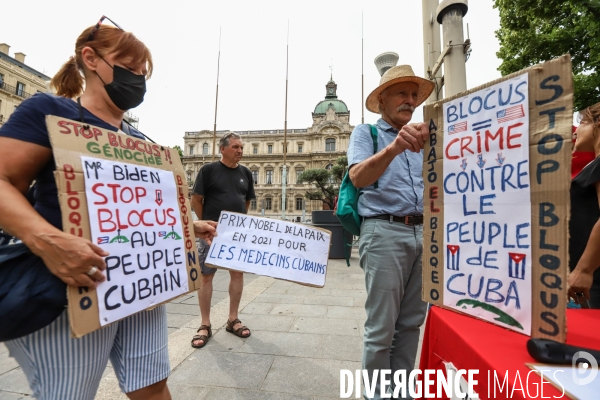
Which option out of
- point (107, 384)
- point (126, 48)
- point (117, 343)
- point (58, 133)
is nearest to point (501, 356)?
point (117, 343)

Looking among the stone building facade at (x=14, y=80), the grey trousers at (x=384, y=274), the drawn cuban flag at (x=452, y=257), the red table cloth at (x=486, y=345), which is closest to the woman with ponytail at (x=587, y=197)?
the red table cloth at (x=486, y=345)

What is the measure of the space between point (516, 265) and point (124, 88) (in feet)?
4.62

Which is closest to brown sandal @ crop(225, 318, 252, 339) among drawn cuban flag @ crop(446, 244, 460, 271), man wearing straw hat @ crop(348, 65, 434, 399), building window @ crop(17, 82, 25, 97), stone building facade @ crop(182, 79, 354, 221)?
man wearing straw hat @ crop(348, 65, 434, 399)

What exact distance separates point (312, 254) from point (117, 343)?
1579 mm

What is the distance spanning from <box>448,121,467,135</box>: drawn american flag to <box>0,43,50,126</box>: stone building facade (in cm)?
3253

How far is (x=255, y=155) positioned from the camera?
50406mm

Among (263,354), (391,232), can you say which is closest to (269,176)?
(263,354)

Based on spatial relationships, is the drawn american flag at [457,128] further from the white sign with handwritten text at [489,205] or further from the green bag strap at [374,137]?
the green bag strap at [374,137]

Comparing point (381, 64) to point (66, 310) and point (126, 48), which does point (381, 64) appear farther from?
point (66, 310)

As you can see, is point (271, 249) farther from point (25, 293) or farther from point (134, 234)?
point (25, 293)

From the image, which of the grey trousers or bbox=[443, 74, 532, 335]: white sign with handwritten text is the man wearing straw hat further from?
bbox=[443, 74, 532, 335]: white sign with handwritten text

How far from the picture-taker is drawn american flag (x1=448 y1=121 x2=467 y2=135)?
42.6 inches

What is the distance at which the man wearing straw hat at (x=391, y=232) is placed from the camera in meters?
1.58

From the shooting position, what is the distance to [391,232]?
160 cm
